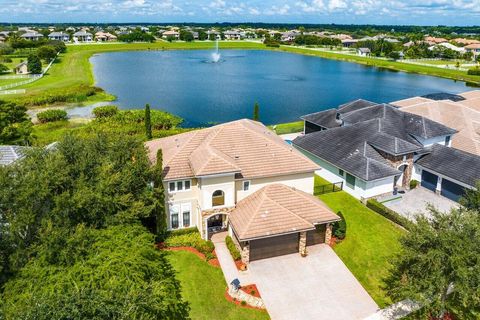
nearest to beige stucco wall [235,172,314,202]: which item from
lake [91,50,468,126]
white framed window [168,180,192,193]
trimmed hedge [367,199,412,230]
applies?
white framed window [168,180,192,193]

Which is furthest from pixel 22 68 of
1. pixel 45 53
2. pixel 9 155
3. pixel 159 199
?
pixel 159 199

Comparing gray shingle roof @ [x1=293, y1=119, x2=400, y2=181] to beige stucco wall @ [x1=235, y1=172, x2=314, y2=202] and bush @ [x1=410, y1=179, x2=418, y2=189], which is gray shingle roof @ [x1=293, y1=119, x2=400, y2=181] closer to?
bush @ [x1=410, y1=179, x2=418, y2=189]

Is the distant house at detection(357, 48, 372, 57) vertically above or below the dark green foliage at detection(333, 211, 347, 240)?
above

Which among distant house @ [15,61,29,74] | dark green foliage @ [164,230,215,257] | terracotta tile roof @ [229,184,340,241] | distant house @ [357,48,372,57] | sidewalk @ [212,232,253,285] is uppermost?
distant house @ [357,48,372,57]

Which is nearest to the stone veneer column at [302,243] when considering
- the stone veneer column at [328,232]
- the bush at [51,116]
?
the stone veneer column at [328,232]

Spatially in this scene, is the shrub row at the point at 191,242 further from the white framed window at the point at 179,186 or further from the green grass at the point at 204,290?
the white framed window at the point at 179,186

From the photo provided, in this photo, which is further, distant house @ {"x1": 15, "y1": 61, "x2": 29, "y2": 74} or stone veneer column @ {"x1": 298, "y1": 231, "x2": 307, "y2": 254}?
distant house @ {"x1": 15, "y1": 61, "x2": 29, "y2": 74}

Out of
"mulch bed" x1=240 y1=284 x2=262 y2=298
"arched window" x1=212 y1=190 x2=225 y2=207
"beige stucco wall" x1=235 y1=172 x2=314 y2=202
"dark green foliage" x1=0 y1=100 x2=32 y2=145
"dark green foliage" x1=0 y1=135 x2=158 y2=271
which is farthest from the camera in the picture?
"dark green foliage" x1=0 y1=100 x2=32 y2=145

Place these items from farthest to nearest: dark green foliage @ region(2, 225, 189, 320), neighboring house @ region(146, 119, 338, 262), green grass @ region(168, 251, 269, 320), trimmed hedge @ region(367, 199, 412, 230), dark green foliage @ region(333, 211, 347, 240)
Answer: trimmed hedge @ region(367, 199, 412, 230), dark green foliage @ region(333, 211, 347, 240), neighboring house @ region(146, 119, 338, 262), green grass @ region(168, 251, 269, 320), dark green foliage @ region(2, 225, 189, 320)
